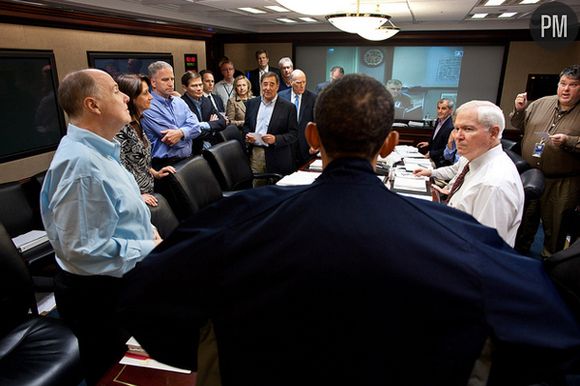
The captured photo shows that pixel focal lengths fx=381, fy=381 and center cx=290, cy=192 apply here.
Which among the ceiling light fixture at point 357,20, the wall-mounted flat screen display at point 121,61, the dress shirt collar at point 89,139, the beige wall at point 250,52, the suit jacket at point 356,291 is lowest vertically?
the suit jacket at point 356,291

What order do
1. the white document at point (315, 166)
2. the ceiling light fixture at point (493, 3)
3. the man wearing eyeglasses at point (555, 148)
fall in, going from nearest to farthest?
the man wearing eyeglasses at point (555, 148) → the white document at point (315, 166) → the ceiling light fixture at point (493, 3)

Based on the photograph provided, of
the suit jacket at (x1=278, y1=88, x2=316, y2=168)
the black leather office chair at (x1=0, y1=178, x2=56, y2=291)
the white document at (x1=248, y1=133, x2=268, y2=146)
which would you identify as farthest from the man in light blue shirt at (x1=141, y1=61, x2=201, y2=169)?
the suit jacket at (x1=278, y1=88, x2=316, y2=168)

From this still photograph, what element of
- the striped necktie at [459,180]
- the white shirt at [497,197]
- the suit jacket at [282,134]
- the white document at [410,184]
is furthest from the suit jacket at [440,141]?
the white shirt at [497,197]

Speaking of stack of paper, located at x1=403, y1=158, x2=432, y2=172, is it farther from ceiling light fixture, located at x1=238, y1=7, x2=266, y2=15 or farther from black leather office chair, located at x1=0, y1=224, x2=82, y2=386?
ceiling light fixture, located at x1=238, y1=7, x2=266, y2=15

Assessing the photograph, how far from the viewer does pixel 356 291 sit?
2.02ft

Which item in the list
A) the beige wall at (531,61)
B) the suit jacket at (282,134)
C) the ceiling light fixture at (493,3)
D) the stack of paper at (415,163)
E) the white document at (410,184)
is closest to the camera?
the white document at (410,184)

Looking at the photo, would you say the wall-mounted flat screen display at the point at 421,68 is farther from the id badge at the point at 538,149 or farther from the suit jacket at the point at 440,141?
the id badge at the point at 538,149

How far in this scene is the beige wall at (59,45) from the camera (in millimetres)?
3879

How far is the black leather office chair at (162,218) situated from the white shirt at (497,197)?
161cm

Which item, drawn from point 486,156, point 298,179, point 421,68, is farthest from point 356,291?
point 421,68

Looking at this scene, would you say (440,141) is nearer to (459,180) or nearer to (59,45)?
(459,180)

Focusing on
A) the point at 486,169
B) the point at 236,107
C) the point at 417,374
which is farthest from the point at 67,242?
the point at 236,107

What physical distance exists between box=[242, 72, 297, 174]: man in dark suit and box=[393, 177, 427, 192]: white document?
1.22 meters

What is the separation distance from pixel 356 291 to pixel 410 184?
8.09ft
